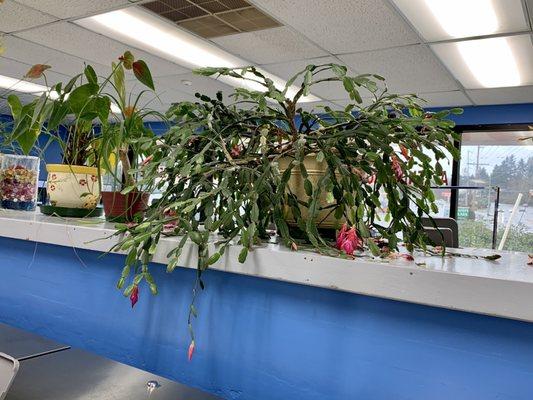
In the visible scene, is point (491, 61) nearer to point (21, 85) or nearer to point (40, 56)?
point (40, 56)

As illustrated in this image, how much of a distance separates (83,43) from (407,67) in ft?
8.00

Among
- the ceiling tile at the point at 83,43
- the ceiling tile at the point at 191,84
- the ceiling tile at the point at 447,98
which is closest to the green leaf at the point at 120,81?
the ceiling tile at the point at 83,43

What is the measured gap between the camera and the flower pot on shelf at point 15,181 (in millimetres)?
1261

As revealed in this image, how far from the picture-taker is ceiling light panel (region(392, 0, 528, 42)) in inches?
96.6

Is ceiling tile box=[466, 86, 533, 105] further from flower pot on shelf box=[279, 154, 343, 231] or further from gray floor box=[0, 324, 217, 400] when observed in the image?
gray floor box=[0, 324, 217, 400]

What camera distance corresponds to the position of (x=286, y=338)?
0.66 meters

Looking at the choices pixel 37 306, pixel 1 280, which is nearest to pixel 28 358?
pixel 37 306

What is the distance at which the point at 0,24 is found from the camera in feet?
10.8

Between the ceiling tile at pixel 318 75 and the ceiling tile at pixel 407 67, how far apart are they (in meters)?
0.15

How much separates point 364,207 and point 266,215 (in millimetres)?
136

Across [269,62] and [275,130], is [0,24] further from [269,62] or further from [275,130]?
[275,130]

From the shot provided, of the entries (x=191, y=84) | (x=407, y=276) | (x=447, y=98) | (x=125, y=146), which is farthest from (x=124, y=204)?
(x=447, y=98)

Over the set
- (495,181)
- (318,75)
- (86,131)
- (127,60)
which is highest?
(318,75)

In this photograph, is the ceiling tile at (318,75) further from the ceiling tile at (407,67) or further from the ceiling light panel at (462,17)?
the ceiling light panel at (462,17)
